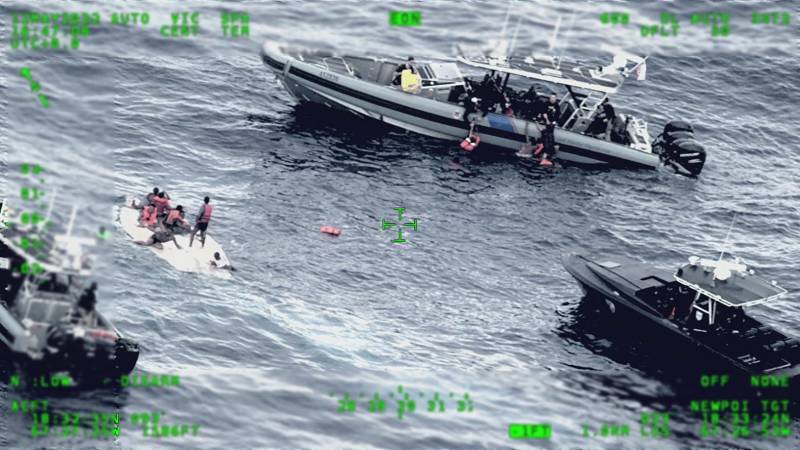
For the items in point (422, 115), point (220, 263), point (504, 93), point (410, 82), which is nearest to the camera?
point (220, 263)

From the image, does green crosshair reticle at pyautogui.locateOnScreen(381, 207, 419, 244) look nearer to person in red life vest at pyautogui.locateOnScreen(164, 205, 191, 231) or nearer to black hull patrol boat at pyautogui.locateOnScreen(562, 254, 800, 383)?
person in red life vest at pyautogui.locateOnScreen(164, 205, 191, 231)

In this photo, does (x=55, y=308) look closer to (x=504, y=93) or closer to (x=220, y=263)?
(x=220, y=263)

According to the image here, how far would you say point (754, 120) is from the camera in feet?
287

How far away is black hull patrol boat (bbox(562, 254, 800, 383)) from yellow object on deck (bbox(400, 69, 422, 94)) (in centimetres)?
2131

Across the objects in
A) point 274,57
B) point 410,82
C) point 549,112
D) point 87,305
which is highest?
point 87,305

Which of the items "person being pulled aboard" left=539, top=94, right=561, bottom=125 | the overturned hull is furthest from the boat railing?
"person being pulled aboard" left=539, top=94, right=561, bottom=125

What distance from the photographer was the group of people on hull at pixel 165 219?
6575cm

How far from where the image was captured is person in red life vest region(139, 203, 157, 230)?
220 ft

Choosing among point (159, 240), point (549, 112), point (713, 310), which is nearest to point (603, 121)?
point (549, 112)

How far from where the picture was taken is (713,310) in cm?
6144

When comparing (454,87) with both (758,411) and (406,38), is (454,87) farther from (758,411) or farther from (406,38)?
(758,411)

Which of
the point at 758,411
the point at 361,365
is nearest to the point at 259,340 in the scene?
the point at 361,365

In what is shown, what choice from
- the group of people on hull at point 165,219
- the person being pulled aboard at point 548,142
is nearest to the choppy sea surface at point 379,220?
the person being pulled aboard at point 548,142

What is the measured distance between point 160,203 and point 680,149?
2895 centimetres
